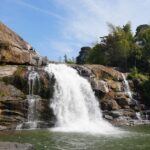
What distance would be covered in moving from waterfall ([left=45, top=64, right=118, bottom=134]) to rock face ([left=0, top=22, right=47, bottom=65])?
2.06 meters

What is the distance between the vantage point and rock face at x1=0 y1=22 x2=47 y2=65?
40469mm

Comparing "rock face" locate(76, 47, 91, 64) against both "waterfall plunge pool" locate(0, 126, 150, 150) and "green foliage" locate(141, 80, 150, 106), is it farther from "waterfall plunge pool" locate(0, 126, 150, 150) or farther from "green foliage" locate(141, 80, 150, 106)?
"waterfall plunge pool" locate(0, 126, 150, 150)

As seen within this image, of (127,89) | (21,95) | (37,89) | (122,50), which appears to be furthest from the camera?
(122,50)

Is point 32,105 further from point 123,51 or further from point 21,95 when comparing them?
point 123,51

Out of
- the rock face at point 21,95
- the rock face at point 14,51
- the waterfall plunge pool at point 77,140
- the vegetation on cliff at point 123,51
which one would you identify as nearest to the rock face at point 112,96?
the rock face at point 14,51

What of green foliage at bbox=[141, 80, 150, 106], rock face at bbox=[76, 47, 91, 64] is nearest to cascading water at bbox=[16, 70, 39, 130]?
green foliage at bbox=[141, 80, 150, 106]

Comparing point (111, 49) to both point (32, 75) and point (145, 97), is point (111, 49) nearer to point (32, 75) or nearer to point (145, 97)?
point (145, 97)

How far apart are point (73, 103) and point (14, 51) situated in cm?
793

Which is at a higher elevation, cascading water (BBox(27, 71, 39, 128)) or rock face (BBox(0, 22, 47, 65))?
rock face (BBox(0, 22, 47, 65))

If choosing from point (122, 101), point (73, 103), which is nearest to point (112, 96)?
point (122, 101)

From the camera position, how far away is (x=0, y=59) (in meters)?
39.8

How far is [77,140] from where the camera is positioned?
86.5 feet

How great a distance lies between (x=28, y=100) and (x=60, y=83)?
183 inches

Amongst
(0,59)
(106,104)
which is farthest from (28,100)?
(106,104)
